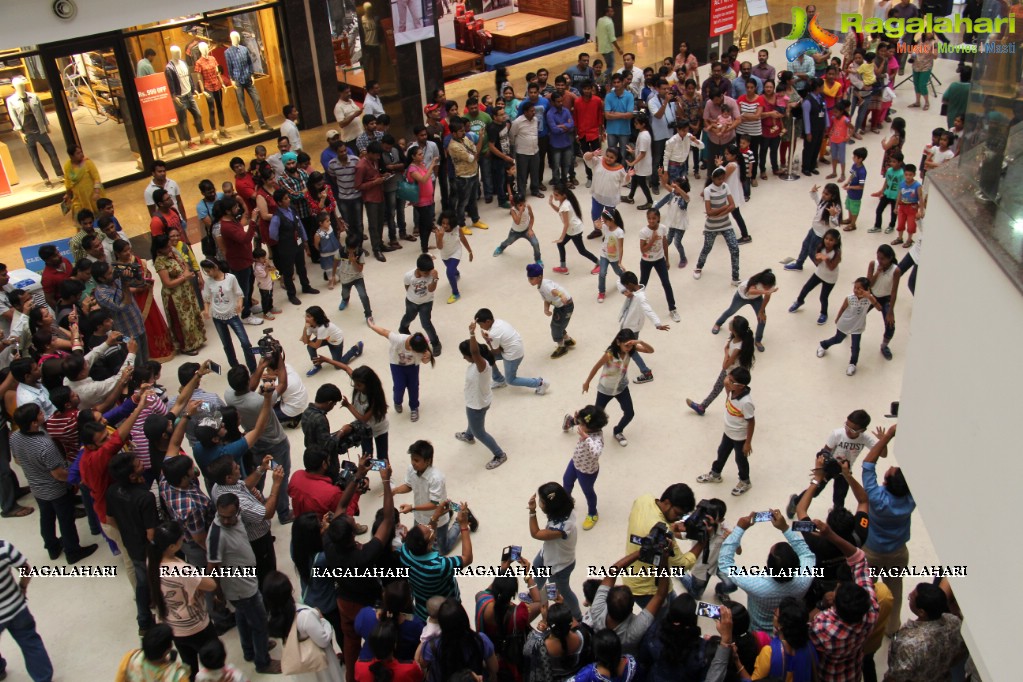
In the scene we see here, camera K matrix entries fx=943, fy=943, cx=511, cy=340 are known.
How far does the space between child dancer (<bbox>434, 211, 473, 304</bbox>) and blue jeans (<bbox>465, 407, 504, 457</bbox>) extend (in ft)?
8.45

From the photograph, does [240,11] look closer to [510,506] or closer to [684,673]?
[510,506]

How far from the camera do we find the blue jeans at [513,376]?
332 inches

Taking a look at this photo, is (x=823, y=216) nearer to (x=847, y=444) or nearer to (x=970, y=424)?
(x=847, y=444)

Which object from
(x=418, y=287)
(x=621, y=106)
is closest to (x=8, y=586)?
(x=418, y=287)

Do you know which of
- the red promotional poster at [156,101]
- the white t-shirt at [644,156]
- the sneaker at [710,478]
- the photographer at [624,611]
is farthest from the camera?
the red promotional poster at [156,101]

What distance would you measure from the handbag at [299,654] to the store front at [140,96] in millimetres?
10404

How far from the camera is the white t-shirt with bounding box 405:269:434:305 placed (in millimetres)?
8820

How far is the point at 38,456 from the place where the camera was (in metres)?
6.71

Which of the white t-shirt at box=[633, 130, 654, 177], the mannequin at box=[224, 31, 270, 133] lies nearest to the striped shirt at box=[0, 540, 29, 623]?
the white t-shirt at box=[633, 130, 654, 177]

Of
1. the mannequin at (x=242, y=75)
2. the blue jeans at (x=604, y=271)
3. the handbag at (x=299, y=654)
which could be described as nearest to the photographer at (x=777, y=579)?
the handbag at (x=299, y=654)

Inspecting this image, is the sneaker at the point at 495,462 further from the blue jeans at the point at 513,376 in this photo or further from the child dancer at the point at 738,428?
the child dancer at the point at 738,428

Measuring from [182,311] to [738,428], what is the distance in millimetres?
5799

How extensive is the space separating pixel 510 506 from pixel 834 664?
3062mm


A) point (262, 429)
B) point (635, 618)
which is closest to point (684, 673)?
point (635, 618)
